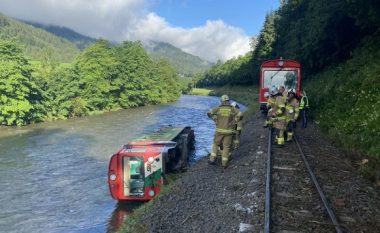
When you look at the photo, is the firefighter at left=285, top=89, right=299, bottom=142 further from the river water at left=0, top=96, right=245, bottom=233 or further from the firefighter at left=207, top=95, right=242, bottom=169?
the river water at left=0, top=96, right=245, bottom=233

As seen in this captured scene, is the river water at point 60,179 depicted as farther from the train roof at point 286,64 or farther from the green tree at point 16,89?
the train roof at point 286,64

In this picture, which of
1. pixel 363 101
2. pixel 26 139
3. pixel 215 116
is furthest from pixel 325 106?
pixel 26 139

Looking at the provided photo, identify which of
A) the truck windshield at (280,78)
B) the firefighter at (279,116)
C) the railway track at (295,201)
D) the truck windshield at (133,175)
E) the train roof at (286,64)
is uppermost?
the train roof at (286,64)

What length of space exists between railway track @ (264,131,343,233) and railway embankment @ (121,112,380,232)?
0.40 feet

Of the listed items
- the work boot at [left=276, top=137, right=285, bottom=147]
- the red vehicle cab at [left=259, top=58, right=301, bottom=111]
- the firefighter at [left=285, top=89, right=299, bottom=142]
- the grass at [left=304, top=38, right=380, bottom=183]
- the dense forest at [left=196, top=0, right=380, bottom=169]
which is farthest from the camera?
the red vehicle cab at [left=259, top=58, right=301, bottom=111]

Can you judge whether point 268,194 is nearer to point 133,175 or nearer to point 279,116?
point 133,175

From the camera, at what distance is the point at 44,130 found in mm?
38281

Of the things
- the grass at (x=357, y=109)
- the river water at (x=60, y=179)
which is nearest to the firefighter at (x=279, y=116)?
the grass at (x=357, y=109)

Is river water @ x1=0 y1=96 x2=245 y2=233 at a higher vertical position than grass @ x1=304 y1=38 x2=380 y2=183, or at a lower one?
lower

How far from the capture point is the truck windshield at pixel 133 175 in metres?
15.0

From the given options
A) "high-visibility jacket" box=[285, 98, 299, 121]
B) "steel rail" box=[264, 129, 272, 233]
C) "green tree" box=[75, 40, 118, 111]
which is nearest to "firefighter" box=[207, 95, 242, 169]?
"steel rail" box=[264, 129, 272, 233]

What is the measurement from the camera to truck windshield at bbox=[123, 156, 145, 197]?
1496 cm

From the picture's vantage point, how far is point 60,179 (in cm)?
1975

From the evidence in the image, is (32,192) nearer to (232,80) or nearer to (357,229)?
(357,229)
